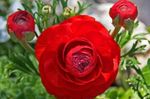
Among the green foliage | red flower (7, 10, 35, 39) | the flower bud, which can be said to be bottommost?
the green foliage

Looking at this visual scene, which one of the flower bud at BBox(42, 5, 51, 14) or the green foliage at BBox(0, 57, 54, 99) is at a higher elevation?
the flower bud at BBox(42, 5, 51, 14)

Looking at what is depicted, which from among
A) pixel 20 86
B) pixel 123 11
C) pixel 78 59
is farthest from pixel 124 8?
pixel 20 86

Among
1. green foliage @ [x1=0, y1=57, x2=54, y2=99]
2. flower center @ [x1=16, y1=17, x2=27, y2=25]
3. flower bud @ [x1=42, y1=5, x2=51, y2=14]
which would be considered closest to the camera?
flower center @ [x1=16, y1=17, x2=27, y2=25]

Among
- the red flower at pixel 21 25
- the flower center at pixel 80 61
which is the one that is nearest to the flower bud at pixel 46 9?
the red flower at pixel 21 25

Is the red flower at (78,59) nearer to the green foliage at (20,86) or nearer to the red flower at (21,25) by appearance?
the red flower at (21,25)

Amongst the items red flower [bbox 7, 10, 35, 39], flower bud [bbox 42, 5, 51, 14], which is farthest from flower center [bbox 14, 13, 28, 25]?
flower bud [bbox 42, 5, 51, 14]

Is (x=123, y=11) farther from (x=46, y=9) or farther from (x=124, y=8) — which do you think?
(x=46, y=9)

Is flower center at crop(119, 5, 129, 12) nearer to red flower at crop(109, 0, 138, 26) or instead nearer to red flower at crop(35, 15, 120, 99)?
red flower at crop(109, 0, 138, 26)
